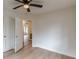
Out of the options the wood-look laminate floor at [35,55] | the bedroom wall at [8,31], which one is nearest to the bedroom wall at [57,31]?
the wood-look laminate floor at [35,55]

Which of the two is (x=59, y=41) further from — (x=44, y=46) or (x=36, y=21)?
(x=36, y=21)

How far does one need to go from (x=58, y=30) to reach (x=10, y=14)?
3.33 meters

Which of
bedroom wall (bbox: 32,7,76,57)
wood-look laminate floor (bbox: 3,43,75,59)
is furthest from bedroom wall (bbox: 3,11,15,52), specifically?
bedroom wall (bbox: 32,7,76,57)

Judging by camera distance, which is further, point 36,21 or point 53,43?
point 36,21

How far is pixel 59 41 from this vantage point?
459cm

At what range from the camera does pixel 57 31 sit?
15.6 feet

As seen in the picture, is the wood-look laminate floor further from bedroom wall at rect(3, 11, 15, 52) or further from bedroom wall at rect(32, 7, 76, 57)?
bedroom wall at rect(3, 11, 15, 52)

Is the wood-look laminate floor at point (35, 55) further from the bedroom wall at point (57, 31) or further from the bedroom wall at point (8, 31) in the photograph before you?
the bedroom wall at point (8, 31)

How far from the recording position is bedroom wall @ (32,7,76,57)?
157 inches

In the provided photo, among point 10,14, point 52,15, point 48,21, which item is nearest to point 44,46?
point 48,21

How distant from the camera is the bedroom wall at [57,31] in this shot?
3.99 meters

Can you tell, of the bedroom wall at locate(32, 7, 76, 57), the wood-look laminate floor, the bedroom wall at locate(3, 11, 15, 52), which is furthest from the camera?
the bedroom wall at locate(3, 11, 15, 52)

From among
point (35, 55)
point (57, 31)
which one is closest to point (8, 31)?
point (35, 55)

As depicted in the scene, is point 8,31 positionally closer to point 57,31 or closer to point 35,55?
point 35,55
